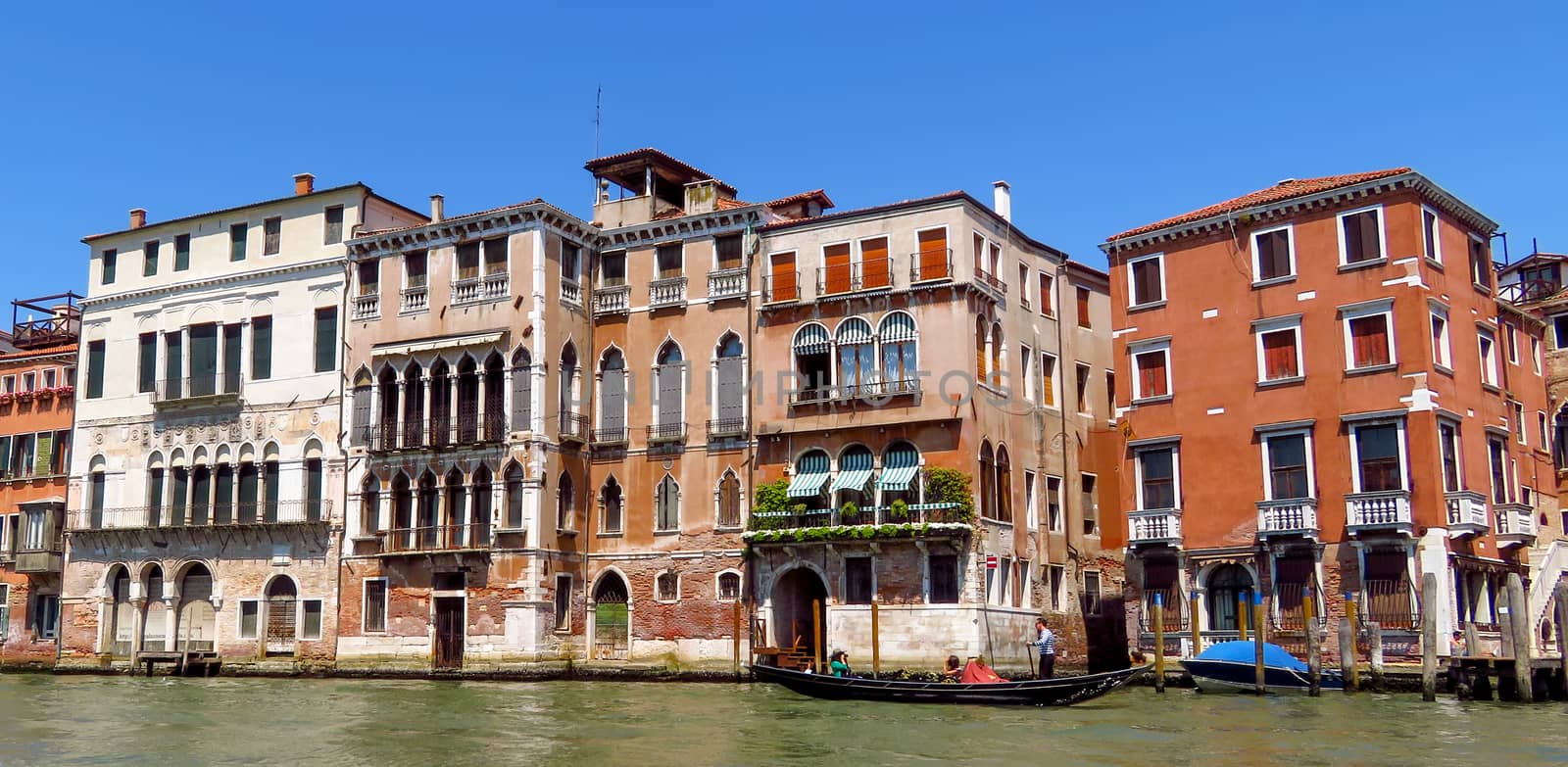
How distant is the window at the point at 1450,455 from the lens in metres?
32.0

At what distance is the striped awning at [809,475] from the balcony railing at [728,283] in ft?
14.1

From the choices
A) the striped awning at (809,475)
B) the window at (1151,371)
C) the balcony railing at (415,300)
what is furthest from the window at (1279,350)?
the balcony railing at (415,300)

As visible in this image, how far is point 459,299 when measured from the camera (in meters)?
38.8

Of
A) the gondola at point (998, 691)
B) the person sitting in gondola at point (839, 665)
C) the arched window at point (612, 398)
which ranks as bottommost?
the gondola at point (998, 691)

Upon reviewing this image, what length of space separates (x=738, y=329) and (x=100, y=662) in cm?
1982

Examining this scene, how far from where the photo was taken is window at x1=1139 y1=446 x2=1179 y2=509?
3516cm

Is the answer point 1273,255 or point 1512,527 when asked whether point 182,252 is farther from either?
point 1512,527

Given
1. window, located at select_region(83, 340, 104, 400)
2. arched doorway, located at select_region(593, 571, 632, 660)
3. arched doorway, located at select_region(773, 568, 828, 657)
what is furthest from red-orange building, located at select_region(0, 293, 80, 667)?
arched doorway, located at select_region(773, 568, 828, 657)

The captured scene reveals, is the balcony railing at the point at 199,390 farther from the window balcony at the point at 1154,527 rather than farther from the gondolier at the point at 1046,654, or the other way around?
the window balcony at the point at 1154,527

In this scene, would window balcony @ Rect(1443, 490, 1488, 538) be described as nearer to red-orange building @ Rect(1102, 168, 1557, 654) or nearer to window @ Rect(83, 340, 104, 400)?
red-orange building @ Rect(1102, 168, 1557, 654)

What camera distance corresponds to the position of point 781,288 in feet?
121

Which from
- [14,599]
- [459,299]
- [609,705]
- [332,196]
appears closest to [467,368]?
[459,299]

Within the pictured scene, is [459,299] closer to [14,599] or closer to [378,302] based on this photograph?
[378,302]

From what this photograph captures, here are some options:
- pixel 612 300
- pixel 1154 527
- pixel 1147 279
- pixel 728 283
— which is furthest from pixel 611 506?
pixel 1147 279
